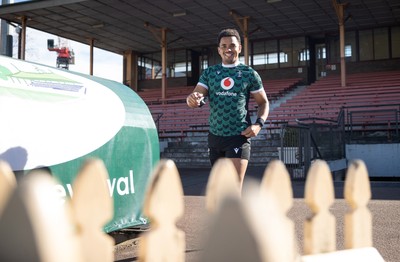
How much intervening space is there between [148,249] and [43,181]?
441 millimetres

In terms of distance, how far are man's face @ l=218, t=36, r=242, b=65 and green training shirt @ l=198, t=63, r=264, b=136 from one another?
0.05 metres

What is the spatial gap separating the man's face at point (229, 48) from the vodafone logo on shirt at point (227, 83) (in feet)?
0.43

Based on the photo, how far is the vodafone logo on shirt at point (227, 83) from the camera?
308 cm

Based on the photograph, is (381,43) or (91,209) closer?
(91,209)

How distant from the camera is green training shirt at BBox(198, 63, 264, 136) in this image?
304cm

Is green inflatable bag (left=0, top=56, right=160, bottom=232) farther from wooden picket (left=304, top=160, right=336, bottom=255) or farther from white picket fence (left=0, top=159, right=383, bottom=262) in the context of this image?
wooden picket (left=304, top=160, right=336, bottom=255)

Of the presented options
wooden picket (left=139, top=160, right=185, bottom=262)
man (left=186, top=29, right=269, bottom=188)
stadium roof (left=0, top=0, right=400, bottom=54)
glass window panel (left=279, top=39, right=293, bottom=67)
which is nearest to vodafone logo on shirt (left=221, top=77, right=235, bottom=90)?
man (left=186, top=29, right=269, bottom=188)

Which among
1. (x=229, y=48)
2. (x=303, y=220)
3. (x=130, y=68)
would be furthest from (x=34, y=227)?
(x=130, y=68)

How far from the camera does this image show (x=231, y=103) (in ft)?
10.0

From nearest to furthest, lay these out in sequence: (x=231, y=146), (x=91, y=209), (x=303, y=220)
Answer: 1. (x=91, y=209)
2. (x=231, y=146)
3. (x=303, y=220)

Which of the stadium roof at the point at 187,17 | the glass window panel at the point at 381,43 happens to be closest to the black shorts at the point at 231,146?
the stadium roof at the point at 187,17

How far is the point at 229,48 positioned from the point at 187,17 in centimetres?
1668

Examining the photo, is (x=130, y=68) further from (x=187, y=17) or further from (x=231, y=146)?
(x=231, y=146)

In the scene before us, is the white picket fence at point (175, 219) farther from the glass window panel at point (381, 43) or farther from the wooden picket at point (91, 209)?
the glass window panel at point (381, 43)
